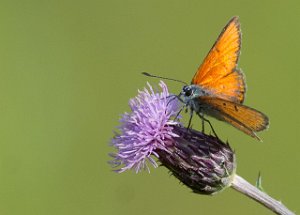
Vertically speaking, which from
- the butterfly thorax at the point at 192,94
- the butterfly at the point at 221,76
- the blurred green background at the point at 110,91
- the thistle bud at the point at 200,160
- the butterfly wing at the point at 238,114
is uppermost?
the blurred green background at the point at 110,91

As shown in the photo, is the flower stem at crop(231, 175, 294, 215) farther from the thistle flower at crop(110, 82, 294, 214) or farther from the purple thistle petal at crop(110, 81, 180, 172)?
the purple thistle petal at crop(110, 81, 180, 172)

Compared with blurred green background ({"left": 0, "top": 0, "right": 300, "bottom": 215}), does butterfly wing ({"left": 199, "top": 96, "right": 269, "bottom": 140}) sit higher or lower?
lower

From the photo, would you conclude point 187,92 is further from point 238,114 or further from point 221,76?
point 238,114

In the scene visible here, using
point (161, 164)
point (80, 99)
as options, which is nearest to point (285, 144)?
point (80, 99)

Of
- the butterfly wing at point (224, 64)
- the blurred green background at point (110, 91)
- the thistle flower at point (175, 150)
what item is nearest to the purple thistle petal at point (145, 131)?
the thistle flower at point (175, 150)

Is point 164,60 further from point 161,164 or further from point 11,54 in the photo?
point 161,164

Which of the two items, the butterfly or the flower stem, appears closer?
the flower stem

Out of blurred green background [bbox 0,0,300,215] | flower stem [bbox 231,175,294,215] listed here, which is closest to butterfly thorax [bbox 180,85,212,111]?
flower stem [bbox 231,175,294,215]

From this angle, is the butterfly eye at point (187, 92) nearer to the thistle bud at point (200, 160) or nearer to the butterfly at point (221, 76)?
the butterfly at point (221, 76)
